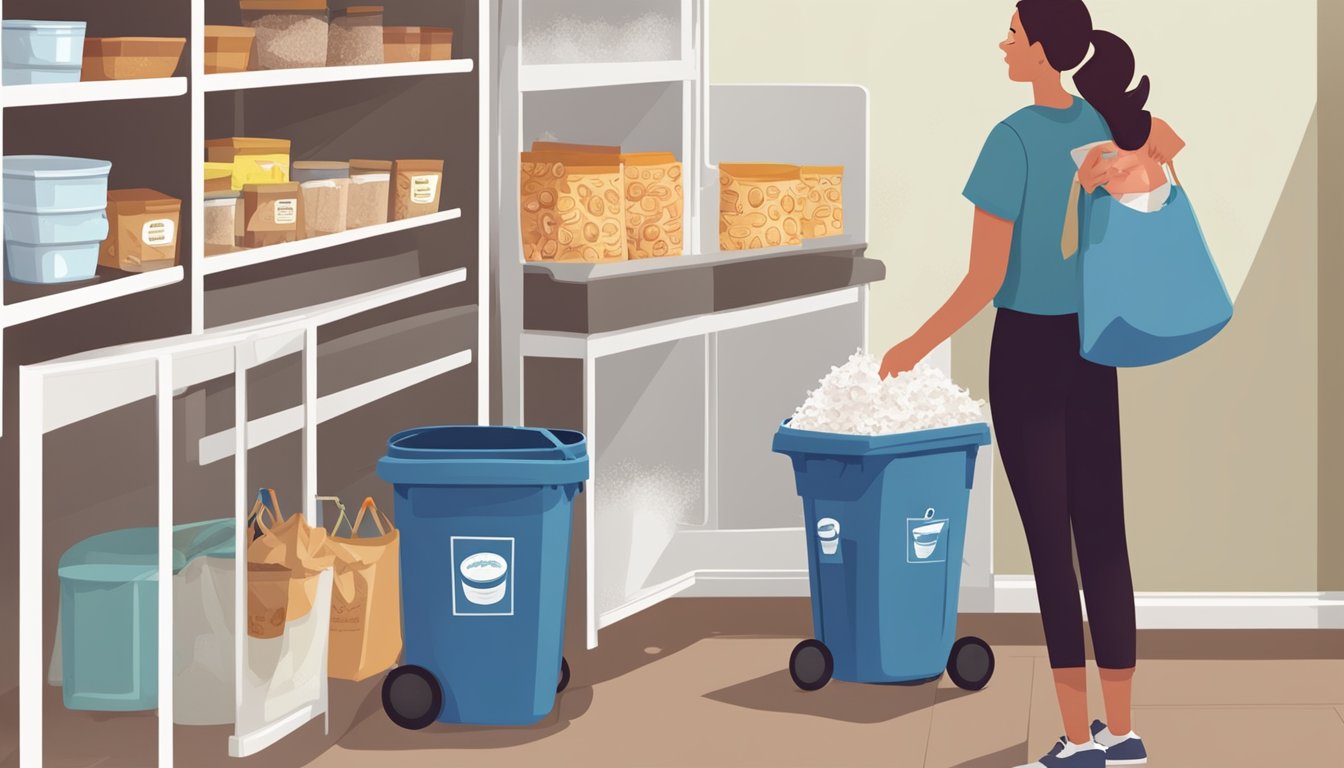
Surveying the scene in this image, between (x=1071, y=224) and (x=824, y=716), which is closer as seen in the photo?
(x=1071, y=224)

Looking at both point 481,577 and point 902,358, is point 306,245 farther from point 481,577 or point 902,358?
point 902,358

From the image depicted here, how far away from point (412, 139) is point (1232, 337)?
247cm

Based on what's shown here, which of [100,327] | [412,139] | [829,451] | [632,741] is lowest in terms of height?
[632,741]

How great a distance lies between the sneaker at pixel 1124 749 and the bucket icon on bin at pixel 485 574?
140cm

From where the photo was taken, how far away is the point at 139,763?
13.0ft

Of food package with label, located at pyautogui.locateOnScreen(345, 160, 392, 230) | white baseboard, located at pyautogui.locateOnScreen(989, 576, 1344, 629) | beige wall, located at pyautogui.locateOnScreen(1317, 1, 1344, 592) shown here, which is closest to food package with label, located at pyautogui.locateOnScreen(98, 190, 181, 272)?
food package with label, located at pyautogui.locateOnScreen(345, 160, 392, 230)

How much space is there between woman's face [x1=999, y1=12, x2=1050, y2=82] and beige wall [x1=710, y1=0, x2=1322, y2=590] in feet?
5.05

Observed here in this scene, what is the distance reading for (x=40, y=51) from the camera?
3.47 metres

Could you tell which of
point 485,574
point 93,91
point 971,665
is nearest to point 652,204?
point 485,574

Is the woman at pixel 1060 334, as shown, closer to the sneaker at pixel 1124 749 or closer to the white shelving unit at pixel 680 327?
the sneaker at pixel 1124 749

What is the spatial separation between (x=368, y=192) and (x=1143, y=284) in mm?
2042

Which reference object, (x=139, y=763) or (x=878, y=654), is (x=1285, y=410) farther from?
(x=139, y=763)

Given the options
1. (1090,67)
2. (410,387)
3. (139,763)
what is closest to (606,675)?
(410,387)

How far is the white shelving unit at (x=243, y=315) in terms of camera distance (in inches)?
132
